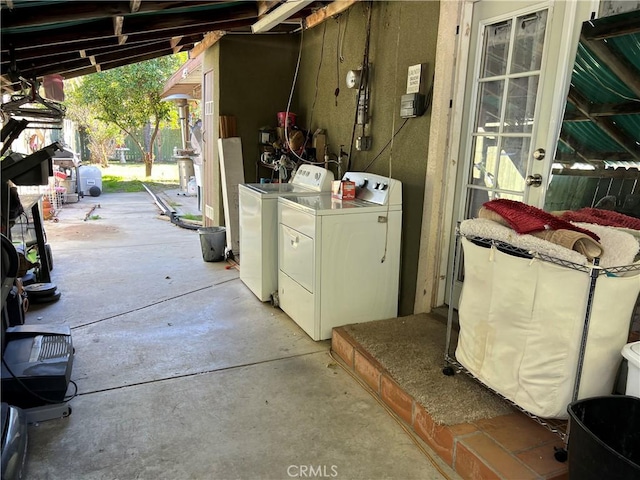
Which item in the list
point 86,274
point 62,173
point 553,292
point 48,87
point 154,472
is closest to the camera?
point 553,292

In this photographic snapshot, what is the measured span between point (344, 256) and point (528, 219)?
53.2 inches

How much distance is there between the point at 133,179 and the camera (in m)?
13.8

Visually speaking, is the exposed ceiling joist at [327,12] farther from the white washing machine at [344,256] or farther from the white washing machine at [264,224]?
the white washing machine at [344,256]

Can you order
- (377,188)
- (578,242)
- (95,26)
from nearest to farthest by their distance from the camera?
(578,242), (377,188), (95,26)

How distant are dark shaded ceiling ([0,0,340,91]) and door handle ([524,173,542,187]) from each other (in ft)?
8.42

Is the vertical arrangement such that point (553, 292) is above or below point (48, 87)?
below

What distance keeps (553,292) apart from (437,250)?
1.34m

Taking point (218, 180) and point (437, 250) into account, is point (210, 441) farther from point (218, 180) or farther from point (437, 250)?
point (218, 180)

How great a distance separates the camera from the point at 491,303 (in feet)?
6.21

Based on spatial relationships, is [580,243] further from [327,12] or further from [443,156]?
[327,12]

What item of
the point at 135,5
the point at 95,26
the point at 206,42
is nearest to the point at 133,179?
the point at 206,42

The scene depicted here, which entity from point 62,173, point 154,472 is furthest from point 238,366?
point 62,173

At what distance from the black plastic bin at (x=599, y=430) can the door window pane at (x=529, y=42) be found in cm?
173

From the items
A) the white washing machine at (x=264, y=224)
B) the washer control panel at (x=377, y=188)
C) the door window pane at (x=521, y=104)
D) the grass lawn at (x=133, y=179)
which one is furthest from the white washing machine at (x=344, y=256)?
the grass lawn at (x=133, y=179)
